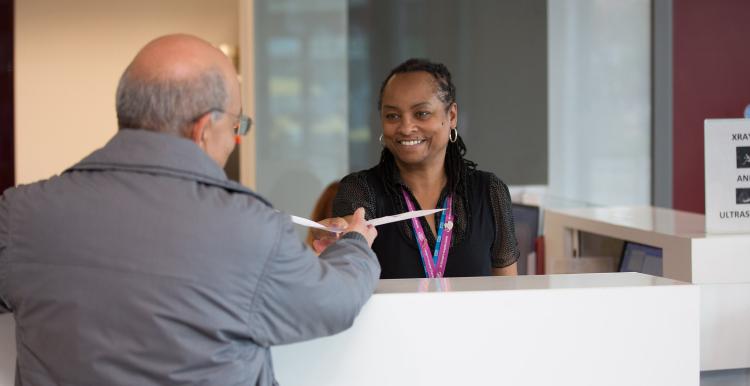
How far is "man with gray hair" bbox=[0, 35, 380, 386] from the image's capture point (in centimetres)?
149

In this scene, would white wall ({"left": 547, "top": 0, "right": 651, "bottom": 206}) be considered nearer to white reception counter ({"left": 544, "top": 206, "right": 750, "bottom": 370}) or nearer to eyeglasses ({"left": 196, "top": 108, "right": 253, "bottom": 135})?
white reception counter ({"left": 544, "top": 206, "right": 750, "bottom": 370})

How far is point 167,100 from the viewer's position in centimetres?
159

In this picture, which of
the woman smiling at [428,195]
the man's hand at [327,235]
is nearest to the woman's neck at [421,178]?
the woman smiling at [428,195]

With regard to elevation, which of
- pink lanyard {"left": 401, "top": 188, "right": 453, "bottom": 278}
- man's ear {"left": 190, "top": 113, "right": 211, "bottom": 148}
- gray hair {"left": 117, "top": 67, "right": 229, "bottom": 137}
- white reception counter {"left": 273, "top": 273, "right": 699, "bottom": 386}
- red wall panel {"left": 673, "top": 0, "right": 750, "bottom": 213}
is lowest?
white reception counter {"left": 273, "top": 273, "right": 699, "bottom": 386}

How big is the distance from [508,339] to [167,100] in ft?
2.74

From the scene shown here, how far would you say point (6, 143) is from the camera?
20.1ft

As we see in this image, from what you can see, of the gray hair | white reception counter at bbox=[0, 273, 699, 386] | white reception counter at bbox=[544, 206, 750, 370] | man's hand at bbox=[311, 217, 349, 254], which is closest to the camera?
the gray hair

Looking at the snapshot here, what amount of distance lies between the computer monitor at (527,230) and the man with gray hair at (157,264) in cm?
279

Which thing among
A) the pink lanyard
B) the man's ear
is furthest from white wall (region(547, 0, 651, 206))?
the man's ear

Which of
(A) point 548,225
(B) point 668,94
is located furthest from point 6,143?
(B) point 668,94

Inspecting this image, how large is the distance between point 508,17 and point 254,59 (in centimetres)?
162

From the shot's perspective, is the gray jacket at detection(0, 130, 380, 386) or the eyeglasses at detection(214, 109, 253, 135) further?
the eyeglasses at detection(214, 109, 253, 135)

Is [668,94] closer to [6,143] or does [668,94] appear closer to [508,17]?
[508,17]

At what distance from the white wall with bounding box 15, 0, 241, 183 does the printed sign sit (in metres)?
3.99
